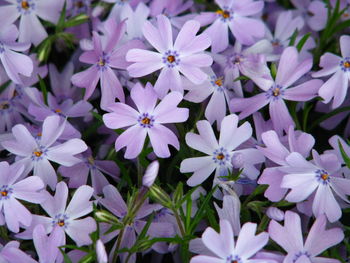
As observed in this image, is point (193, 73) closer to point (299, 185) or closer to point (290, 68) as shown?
point (290, 68)

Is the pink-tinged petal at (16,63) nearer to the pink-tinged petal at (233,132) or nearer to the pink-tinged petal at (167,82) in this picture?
the pink-tinged petal at (167,82)

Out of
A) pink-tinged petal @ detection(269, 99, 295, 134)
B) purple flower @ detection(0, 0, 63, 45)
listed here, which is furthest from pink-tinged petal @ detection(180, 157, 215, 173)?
purple flower @ detection(0, 0, 63, 45)

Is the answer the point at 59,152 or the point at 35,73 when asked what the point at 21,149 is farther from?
the point at 35,73

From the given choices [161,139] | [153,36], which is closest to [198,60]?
[153,36]

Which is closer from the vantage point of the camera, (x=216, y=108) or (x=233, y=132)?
(x=233, y=132)

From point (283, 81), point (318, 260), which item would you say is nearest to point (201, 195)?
point (318, 260)

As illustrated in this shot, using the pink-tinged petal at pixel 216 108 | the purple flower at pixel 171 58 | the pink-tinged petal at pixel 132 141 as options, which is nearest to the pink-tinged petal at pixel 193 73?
the purple flower at pixel 171 58
